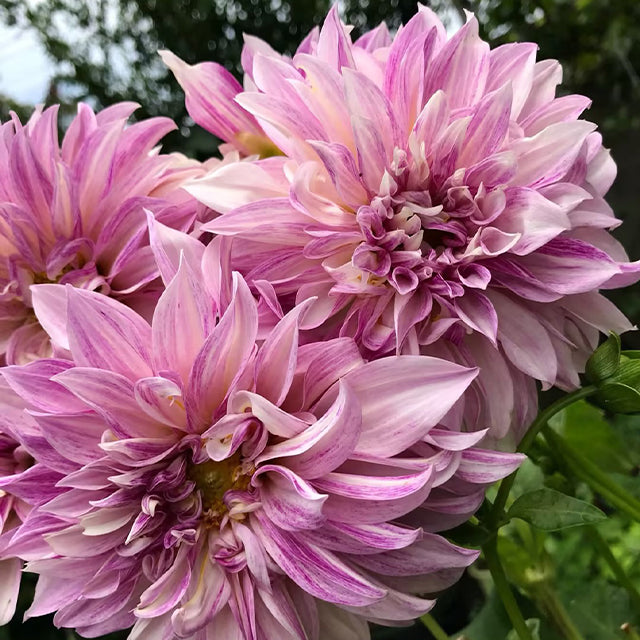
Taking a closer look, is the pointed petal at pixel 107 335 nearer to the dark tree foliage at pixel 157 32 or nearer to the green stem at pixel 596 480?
→ the green stem at pixel 596 480

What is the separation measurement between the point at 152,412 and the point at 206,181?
76 millimetres

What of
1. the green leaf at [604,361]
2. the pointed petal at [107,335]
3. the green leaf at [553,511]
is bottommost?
the green leaf at [553,511]

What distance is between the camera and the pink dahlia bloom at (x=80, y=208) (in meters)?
0.24

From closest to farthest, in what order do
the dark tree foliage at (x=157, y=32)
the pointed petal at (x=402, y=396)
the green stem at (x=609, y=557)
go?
the pointed petal at (x=402, y=396)
the green stem at (x=609, y=557)
the dark tree foliage at (x=157, y=32)

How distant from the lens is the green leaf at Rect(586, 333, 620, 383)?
0.21 metres

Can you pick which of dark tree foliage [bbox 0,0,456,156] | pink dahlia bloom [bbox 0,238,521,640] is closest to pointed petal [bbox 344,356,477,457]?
pink dahlia bloom [bbox 0,238,521,640]

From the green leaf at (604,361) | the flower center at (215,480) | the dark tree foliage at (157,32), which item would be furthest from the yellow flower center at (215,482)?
the dark tree foliage at (157,32)

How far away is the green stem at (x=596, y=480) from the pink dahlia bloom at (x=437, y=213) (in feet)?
0.19

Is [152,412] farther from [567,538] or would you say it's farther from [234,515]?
[567,538]

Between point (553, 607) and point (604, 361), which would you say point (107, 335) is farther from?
point (553, 607)

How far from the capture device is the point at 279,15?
1.44 m

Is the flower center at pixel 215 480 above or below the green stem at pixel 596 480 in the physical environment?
below

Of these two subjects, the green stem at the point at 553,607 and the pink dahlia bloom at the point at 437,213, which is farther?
the green stem at the point at 553,607

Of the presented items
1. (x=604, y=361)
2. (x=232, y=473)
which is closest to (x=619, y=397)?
(x=604, y=361)
